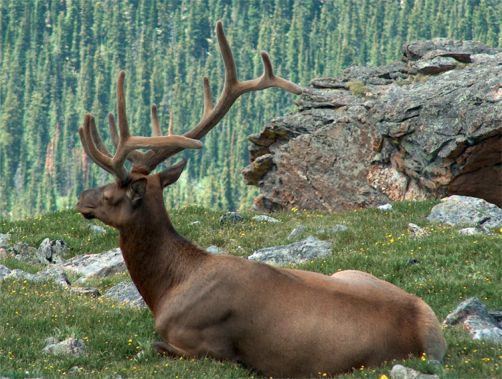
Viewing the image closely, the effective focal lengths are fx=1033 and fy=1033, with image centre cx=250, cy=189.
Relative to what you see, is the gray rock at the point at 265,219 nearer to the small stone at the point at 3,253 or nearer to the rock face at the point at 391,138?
the rock face at the point at 391,138

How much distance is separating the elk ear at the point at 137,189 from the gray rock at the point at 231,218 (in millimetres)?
13561

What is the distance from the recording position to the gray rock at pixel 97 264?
2503 centimetres

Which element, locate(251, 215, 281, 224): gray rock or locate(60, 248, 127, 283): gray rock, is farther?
locate(251, 215, 281, 224): gray rock

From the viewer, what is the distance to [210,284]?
14156 mm

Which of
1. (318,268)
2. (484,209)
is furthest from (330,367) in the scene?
(484,209)

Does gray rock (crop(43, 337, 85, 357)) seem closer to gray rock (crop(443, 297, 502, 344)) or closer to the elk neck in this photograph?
the elk neck

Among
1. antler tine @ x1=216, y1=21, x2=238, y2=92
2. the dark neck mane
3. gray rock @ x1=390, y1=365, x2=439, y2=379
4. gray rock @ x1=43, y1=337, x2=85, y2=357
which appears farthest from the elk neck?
gray rock @ x1=390, y1=365, x2=439, y2=379

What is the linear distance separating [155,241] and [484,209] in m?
13.8

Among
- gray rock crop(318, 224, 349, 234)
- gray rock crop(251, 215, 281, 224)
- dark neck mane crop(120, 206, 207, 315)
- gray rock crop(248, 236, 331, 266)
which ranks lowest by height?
gray rock crop(251, 215, 281, 224)

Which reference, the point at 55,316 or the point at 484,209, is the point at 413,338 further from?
the point at 484,209

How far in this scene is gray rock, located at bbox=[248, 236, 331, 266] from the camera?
78.9 ft

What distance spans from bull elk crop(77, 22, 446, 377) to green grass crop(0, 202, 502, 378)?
42 cm

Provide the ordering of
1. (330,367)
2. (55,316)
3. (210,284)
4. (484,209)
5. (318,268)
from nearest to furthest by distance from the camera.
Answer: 1. (330,367)
2. (210,284)
3. (55,316)
4. (318,268)
5. (484,209)

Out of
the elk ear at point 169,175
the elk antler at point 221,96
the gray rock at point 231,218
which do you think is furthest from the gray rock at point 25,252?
the elk ear at point 169,175
